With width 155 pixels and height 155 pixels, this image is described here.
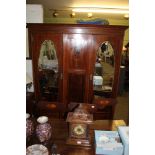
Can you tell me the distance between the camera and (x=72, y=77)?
2807 mm

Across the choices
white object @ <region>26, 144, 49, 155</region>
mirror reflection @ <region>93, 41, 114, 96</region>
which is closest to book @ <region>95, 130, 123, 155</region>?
white object @ <region>26, 144, 49, 155</region>

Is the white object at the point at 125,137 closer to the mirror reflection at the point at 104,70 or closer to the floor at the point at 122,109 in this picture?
the mirror reflection at the point at 104,70

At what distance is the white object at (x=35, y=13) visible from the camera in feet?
9.36

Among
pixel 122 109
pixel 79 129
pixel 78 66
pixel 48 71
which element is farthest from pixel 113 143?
pixel 122 109

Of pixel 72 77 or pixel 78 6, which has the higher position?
pixel 78 6

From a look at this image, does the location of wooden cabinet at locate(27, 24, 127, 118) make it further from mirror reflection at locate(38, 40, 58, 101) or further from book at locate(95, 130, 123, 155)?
book at locate(95, 130, 123, 155)

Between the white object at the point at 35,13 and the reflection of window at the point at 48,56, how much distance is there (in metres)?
0.40

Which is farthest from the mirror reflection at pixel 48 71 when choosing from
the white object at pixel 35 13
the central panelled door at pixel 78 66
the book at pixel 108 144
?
the book at pixel 108 144
